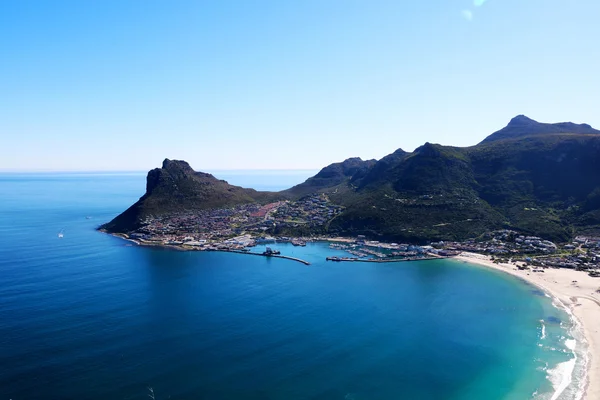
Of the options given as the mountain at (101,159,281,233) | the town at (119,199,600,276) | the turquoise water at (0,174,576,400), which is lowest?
the turquoise water at (0,174,576,400)

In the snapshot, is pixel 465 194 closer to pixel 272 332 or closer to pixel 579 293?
pixel 579 293

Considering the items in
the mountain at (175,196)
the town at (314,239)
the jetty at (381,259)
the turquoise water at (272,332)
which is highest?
the mountain at (175,196)

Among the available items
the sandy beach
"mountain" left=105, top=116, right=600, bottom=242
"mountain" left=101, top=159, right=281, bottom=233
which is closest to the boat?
"mountain" left=105, top=116, right=600, bottom=242

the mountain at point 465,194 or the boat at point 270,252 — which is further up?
the mountain at point 465,194

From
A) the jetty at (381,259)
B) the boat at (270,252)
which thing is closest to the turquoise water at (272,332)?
the jetty at (381,259)

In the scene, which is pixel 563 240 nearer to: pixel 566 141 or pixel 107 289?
pixel 566 141

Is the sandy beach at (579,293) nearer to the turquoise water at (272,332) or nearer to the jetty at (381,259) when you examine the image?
the turquoise water at (272,332)

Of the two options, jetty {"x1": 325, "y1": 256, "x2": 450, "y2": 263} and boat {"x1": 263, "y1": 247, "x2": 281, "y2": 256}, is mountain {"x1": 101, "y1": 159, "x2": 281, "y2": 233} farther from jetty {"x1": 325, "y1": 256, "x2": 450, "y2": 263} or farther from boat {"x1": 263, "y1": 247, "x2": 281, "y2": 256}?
jetty {"x1": 325, "y1": 256, "x2": 450, "y2": 263}
